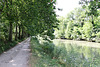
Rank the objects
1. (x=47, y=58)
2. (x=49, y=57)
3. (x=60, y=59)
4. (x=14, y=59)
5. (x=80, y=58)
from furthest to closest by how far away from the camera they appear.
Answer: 1. (x=80, y=58)
2. (x=60, y=59)
3. (x=49, y=57)
4. (x=47, y=58)
5. (x=14, y=59)

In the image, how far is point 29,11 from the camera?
484 inches

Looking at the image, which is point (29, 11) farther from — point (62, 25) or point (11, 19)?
point (62, 25)

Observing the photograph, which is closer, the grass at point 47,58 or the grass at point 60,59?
the grass at point 47,58

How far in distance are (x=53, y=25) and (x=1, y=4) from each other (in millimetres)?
7243

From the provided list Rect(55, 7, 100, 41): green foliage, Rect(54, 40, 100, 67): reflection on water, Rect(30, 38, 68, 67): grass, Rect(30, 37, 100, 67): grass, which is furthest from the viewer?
Rect(55, 7, 100, 41): green foliage

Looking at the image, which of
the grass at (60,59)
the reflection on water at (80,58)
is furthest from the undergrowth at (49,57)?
the reflection on water at (80,58)

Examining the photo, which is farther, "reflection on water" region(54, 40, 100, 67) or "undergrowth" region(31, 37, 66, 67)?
"reflection on water" region(54, 40, 100, 67)

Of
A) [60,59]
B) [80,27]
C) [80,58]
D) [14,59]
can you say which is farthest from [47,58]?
[80,27]

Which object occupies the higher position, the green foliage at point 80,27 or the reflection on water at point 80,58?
the green foliage at point 80,27

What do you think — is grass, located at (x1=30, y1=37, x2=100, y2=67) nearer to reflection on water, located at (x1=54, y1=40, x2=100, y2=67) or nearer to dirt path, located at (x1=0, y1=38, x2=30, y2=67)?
reflection on water, located at (x1=54, y1=40, x2=100, y2=67)

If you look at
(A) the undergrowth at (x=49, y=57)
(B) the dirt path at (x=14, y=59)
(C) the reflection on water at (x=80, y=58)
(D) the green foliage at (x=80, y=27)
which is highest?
(D) the green foliage at (x=80, y=27)

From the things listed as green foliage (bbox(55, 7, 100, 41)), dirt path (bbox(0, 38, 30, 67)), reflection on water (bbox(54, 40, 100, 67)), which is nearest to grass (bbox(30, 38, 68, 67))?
reflection on water (bbox(54, 40, 100, 67))

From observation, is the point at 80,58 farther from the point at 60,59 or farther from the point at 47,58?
the point at 47,58

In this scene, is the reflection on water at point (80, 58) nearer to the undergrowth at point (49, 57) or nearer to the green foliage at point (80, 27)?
the undergrowth at point (49, 57)
